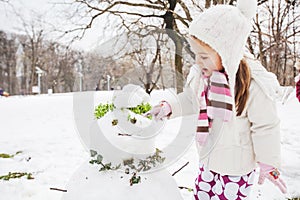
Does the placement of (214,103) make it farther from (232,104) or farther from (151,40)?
(151,40)

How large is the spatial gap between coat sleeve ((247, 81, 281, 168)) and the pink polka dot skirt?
155mm

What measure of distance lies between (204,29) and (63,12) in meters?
3.98

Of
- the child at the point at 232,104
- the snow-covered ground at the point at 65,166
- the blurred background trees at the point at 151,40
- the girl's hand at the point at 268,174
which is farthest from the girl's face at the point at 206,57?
the snow-covered ground at the point at 65,166

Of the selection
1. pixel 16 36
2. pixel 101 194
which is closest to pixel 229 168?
pixel 101 194

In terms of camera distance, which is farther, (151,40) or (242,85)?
(151,40)

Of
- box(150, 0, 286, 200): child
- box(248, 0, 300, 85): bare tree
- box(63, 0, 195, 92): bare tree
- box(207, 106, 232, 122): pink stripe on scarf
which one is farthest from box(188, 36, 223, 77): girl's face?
box(248, 0, 300, 85): bare tree

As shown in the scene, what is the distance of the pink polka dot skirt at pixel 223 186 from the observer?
104cm

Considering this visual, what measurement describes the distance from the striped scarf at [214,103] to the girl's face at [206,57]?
0.08 ft

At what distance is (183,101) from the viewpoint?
1.15 metres

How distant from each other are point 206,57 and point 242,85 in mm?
151

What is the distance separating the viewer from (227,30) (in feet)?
2.85

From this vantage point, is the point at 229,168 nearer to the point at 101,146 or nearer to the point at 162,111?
the point at 162,111

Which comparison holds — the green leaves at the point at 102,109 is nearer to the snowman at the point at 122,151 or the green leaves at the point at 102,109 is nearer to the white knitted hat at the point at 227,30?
the snowman at the point at 122,151

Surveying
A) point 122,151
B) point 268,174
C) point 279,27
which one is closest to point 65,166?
point 122,151
